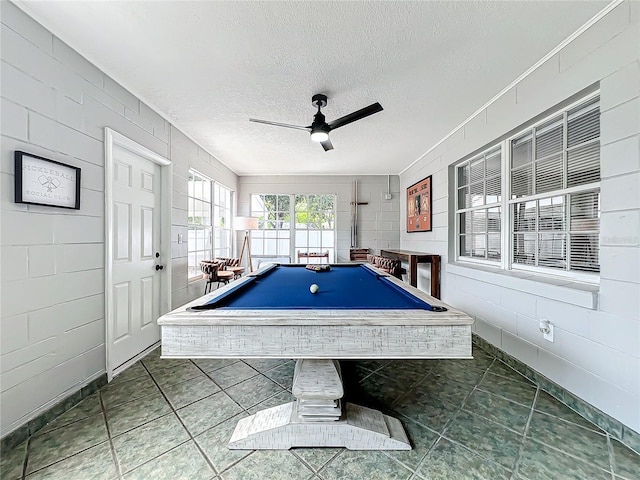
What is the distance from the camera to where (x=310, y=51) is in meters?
1.95

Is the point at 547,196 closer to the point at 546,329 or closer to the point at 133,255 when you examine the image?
the point at 546,329

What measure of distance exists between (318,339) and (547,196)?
224cm

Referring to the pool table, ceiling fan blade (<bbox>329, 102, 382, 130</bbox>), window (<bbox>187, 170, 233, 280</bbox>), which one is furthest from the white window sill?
window (<bbox>187, 170, 233, 280</bbox>)

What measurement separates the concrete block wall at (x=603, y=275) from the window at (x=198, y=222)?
152 inches

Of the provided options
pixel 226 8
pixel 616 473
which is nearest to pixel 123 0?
pixel 226 8

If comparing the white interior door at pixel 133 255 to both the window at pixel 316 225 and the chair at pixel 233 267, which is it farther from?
the window at pixel 316 225

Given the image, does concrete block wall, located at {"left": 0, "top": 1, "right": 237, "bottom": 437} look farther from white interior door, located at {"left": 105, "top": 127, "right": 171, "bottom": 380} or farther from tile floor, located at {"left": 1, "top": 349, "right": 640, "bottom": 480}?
tile floor, located at {"left": 1, "top": 349, "right": 640, "bottom": 480}

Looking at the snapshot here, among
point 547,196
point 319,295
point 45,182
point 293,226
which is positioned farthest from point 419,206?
point 45,182

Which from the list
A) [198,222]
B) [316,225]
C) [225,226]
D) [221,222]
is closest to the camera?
[198,222]

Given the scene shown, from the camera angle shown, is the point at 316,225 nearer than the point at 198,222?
No

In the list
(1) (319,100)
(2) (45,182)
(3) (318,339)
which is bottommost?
(3) (318,339)

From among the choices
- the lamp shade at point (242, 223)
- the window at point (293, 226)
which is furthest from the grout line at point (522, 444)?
the lamp shade at point (242, 223)

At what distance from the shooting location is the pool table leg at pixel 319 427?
1.49 meters

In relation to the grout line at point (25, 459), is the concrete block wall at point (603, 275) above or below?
above
